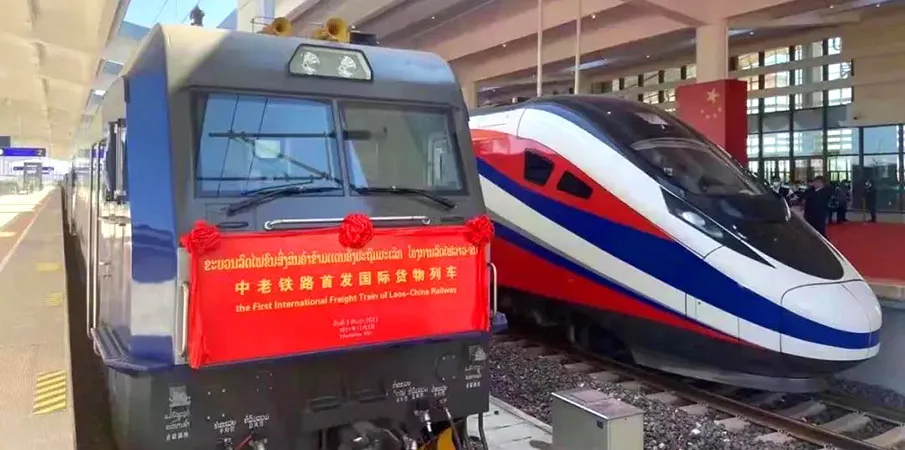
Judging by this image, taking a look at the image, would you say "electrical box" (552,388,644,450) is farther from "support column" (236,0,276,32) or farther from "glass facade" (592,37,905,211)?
"glass facade" (592,37,905,211)

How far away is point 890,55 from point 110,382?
73.9 ft

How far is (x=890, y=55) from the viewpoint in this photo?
21.5 metres

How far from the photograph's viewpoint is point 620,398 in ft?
23.9

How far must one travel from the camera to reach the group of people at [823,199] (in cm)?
1418

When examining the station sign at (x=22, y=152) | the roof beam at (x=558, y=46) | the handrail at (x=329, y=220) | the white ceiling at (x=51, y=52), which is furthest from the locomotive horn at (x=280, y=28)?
the station sign at (x=22, y=152)

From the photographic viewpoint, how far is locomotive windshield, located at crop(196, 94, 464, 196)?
414cm

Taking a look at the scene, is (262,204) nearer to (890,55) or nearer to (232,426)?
(232,426)

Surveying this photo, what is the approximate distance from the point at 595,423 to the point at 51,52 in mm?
24849

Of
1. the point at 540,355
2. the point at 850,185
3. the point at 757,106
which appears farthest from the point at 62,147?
the point at 540,355

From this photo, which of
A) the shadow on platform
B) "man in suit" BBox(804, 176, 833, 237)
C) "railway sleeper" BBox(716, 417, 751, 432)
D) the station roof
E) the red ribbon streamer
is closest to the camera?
the red ribbon streamer

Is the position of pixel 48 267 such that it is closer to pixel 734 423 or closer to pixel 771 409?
pixel 734 423

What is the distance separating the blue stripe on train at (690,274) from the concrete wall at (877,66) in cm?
1686

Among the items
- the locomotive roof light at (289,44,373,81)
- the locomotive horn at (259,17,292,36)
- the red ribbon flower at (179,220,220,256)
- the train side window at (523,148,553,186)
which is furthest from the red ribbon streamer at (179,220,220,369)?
the train side window at (523,148,553,186)

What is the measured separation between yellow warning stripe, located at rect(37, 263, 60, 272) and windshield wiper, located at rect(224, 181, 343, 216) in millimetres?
6749
